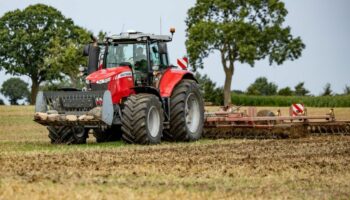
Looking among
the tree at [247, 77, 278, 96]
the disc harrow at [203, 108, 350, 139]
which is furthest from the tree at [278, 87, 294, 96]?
the disc harrow at [203, 108, 350, 139]

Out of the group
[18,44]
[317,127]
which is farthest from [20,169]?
[18,44]

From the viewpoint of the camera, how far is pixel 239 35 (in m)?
70.8

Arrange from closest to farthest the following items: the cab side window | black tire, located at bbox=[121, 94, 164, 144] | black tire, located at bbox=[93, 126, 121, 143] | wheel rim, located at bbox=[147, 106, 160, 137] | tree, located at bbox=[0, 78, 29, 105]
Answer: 1. black tire, located at bbox=[121, 94, 164, 144]
2. wheel rim, located at bbox=[147, 106, 160, 137]
3. the cab side window
4. black tire, located at bbox=[93, 126, 121, 143]
5. tree, located at bbox=[0, 78, 29, 105]

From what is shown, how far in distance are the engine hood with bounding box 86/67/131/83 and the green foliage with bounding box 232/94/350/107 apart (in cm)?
4755

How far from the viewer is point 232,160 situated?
1449cm

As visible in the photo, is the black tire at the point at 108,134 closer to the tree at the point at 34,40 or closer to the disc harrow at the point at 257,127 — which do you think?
the disc harrow at the point at 257,127

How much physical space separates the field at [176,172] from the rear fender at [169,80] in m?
1.79

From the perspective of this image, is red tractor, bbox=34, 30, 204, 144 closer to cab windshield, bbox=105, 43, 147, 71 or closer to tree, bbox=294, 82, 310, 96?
cab windshield, bbox=105, 43, 147, 71

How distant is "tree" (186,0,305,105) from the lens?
70.7m

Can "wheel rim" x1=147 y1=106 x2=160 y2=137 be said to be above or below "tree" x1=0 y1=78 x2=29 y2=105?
below

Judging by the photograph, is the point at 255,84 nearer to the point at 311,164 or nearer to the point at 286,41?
the point at 286,41

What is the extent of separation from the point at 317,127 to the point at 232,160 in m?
9.68

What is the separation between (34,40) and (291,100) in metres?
26.6

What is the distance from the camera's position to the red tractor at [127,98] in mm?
18031
